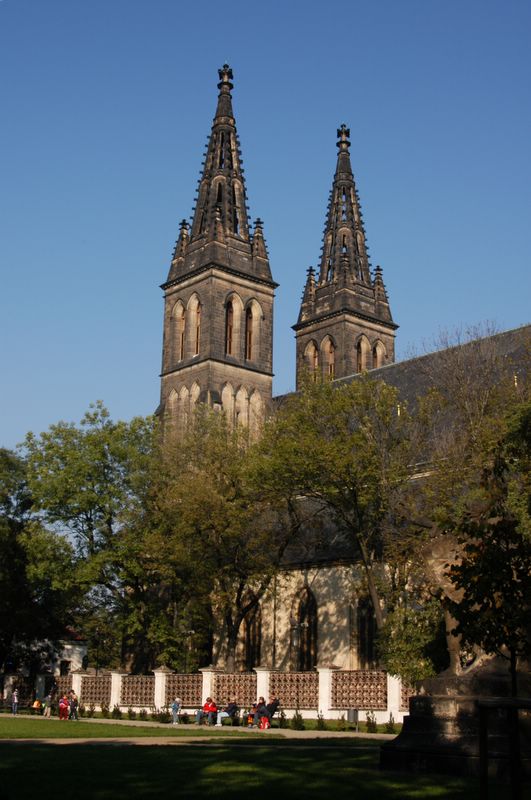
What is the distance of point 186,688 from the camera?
39688mm

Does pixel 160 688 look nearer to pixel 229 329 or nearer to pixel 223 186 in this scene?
pixel 229 329

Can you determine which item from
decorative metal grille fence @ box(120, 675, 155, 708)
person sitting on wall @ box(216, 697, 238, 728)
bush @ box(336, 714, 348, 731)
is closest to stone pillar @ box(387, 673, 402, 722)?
bush @ box(336, 714, 348, 731)

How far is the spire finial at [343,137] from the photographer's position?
83.1 metres

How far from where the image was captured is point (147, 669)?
4891 cm

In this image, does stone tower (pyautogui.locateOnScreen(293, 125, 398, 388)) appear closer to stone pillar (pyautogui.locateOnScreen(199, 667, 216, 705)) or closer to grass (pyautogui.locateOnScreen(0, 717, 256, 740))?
stone pillar (pyautogui.locateOnScreen(199, 667, 216, 705))

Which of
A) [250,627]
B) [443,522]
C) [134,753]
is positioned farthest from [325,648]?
[443,522]

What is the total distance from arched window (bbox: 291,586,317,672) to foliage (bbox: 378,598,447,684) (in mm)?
14970

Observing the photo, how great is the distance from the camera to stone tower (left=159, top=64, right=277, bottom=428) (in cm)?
6475

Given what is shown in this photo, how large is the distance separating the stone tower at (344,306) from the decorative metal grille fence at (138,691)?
35798 mm

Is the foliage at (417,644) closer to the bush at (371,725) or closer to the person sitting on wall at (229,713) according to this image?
the bush at (371,725)

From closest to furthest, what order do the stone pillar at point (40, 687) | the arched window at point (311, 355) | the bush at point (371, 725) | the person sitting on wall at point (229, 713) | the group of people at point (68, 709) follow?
the bush at point (371, 725) → the person sitting on wall at point (229, 713) → the group of people at point (68, 709) → the stone pillar at point (40, 687) → the arched window at point (311, 355)

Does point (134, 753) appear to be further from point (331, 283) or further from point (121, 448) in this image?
point (331, 283)

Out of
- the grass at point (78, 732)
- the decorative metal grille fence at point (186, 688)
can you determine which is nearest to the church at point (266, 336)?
the decorative metal grille fence at point (186, 688)

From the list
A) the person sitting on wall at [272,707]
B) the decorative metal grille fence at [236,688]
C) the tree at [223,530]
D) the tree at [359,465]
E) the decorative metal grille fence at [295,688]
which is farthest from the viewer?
the tree at [223,530]
